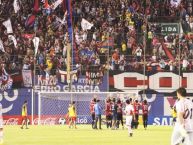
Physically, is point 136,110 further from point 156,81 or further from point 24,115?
point 24,115

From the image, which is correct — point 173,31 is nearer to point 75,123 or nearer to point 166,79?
point 166,79

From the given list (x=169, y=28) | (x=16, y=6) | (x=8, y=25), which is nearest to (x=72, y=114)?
(x=8, y=25)

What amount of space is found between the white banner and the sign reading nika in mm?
10359

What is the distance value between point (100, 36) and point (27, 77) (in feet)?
21.4

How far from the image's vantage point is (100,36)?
161ft

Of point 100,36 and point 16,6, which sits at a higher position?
point 16,6

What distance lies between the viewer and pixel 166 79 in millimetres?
46375

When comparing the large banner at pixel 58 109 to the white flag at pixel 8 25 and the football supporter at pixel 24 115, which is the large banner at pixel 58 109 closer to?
the football supporter at pixel 24 115

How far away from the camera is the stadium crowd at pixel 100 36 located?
4641 cm

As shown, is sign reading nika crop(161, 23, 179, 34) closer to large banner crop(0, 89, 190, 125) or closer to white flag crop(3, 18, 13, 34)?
large banner crop(0, 89, 190, 125)

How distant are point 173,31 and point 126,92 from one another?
6.27m

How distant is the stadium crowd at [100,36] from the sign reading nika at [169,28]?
0.38m

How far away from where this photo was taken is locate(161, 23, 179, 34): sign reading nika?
162 ft

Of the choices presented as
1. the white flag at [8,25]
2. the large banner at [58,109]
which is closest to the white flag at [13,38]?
the white flag at [8,25]
